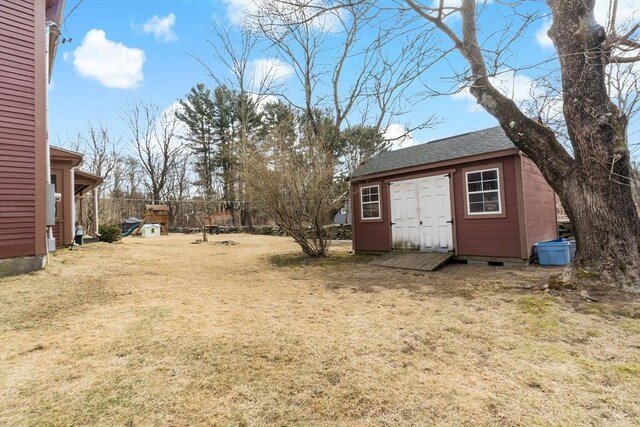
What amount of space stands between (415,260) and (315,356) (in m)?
5.48

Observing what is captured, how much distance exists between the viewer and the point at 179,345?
292 cm

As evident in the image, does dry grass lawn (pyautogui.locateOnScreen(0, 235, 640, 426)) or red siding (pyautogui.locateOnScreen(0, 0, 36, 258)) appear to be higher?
red siding (pyautogui.locateOnScreen(0, 0, 36, 258))

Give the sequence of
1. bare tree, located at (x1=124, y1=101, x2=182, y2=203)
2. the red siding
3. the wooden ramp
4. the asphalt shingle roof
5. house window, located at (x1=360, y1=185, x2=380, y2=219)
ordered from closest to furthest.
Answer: the red siding < the wooden ramp < the asphalt shingle roof < house window, located at (x1=360, y1=185, x2=380, y2=219) < bare tree, located at (x1=124, y1=101, x2=182, y2=203)

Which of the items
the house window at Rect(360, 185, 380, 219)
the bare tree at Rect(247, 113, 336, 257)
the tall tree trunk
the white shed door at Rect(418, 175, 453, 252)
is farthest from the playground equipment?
the tall tree trunk

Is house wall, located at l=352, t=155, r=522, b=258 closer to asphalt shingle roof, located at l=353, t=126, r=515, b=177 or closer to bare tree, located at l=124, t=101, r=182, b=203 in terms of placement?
asphalt shingle roof, located at l=353, t=126, r=515, b=177

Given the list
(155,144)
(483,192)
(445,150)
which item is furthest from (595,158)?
(155,144)

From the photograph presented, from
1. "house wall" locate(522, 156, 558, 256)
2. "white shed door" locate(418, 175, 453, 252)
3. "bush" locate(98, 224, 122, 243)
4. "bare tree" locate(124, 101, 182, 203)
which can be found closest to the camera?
"house wall" locate(522, 156, 558, 256)

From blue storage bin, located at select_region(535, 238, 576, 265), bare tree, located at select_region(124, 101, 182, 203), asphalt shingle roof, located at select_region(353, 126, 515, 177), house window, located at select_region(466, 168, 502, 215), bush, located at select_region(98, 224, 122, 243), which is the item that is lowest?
blue storage bin, located at select_region(535, 238, 576, 265)

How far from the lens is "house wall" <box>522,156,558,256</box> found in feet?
23.1

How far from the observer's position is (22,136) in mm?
5805

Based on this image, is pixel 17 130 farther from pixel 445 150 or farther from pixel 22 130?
pixel 445 150

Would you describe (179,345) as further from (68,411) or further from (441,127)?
(441,127)

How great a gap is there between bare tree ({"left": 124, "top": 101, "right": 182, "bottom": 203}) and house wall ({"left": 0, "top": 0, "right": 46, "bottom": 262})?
21.4 metres

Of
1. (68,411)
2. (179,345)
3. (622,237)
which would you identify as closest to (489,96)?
(622,237)
